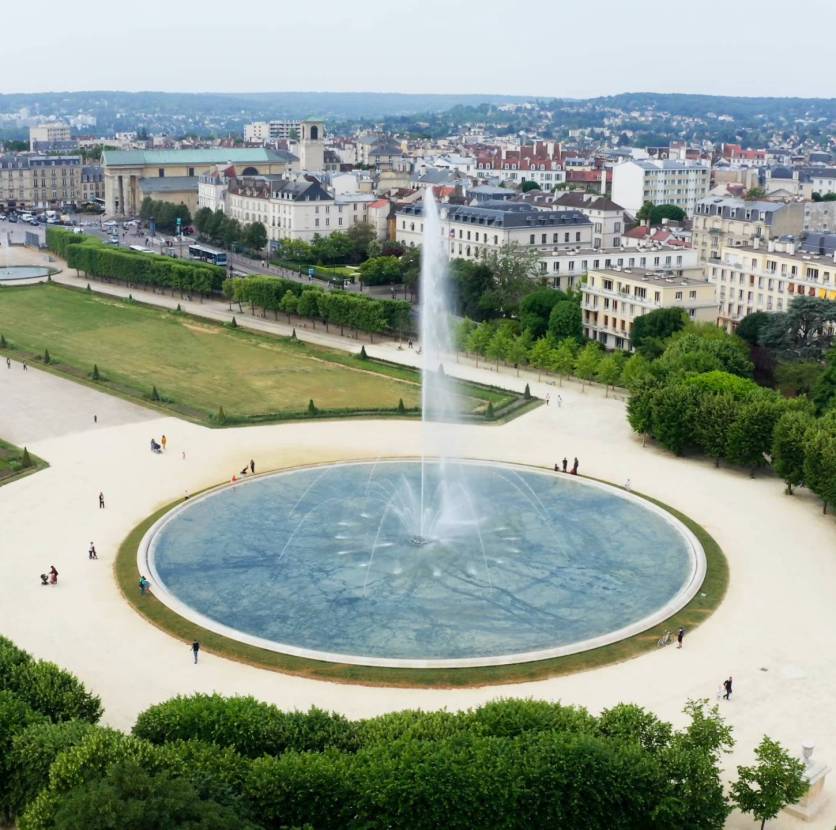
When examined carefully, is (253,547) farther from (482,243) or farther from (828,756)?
(482,243)

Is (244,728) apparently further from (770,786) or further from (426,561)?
(426,561)

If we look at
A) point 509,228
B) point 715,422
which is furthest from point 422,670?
point 509,228

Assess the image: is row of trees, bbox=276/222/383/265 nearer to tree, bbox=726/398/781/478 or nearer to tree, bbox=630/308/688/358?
tree, bbox=630/308/688/358

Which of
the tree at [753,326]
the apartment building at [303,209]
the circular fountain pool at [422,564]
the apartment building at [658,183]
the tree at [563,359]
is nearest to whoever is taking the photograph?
the circular fountain pool at [422,564]

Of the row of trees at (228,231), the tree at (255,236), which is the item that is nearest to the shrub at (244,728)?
the tree at (255,236)

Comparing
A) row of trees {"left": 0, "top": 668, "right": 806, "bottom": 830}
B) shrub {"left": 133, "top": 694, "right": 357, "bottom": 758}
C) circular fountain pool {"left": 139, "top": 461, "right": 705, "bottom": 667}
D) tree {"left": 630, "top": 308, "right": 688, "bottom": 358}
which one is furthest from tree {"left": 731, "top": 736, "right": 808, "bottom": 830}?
tree {"left": 630, "top": 308, "right": 688, "bottom": 358}

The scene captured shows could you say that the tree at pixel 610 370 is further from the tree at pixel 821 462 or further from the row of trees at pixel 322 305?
the tree at pixel 821 462

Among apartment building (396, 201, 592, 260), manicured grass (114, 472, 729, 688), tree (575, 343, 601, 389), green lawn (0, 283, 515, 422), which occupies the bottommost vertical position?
manicured grass (114, 472, 729, 688)
